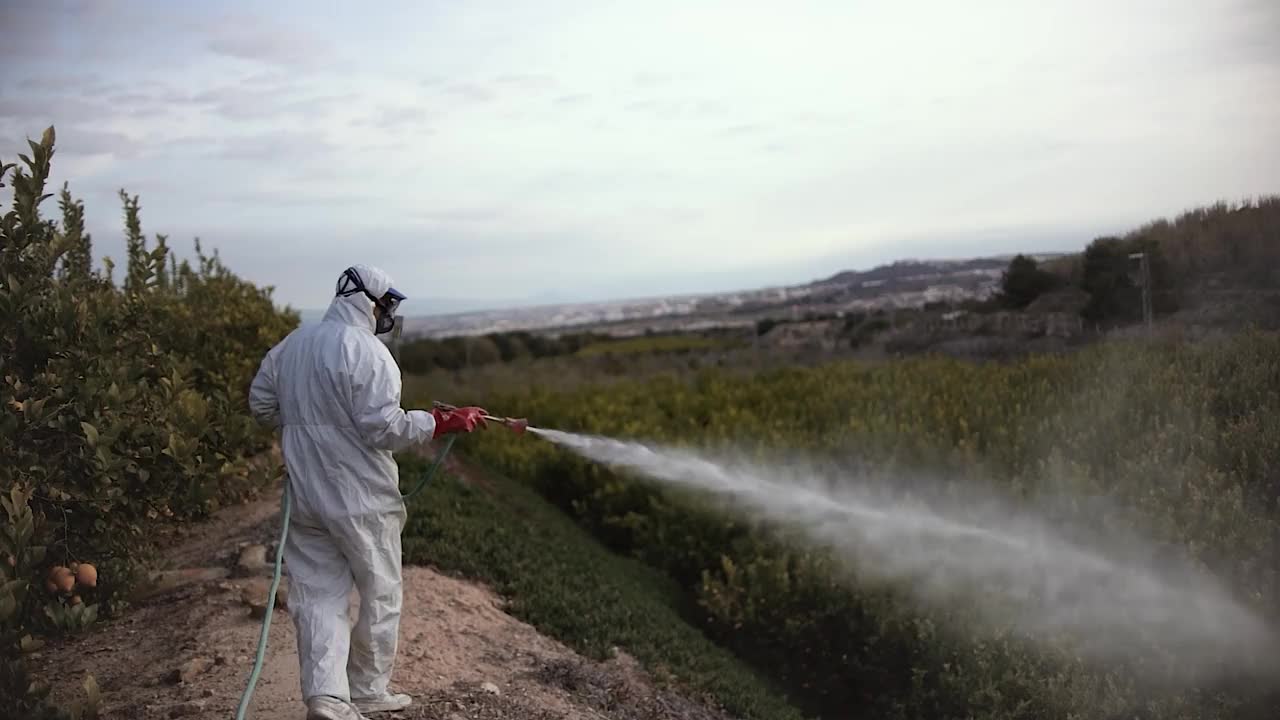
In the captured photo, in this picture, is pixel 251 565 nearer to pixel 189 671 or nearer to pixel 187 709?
pixel 189 671

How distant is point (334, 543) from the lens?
4.76 m

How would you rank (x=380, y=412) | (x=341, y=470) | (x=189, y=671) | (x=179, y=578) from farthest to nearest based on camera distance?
(x=179, y=578) → (x=189, y=671) → (x=341, y=470) → (x=380, y=412)

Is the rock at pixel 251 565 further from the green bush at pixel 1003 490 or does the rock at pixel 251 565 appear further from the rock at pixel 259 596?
the green bush at pixel 1003 490

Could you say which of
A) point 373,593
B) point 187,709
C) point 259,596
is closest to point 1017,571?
point 373,593

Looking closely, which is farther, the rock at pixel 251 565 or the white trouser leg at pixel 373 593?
the rock at pixel 251 565

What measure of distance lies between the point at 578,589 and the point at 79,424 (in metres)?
3.89

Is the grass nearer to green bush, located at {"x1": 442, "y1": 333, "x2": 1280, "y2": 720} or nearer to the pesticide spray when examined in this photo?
green bush, located at {"x1": 442, "y1": 333, "x2": 1280, "y2": 720}

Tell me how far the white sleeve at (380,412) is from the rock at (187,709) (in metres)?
1.66

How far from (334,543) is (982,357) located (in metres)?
9.58

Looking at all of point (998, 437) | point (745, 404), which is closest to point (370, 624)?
point (998, 437)

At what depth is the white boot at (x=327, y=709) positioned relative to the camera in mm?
4379

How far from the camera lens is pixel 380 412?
4523 mm

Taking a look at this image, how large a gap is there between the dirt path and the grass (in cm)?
21

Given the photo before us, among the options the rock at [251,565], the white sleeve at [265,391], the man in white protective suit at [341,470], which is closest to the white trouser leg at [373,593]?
the man in white protective suit at [341,470]
